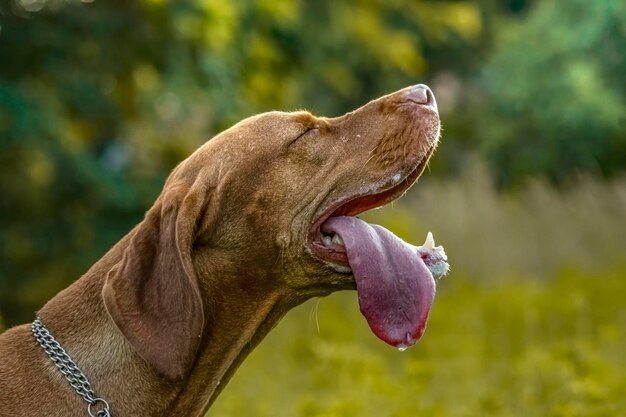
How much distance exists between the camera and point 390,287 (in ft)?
15.3

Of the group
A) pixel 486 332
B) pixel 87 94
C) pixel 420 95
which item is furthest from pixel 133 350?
pixel 87 94

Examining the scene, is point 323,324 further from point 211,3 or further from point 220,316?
point 220,316

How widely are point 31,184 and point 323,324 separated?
3102 mm

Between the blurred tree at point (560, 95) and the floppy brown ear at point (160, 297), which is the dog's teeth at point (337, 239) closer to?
the floppy brown ear at point (160, 297)

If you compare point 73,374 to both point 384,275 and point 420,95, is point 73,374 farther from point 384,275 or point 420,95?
point 420,95

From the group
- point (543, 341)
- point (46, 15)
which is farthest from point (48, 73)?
point (543, 341)

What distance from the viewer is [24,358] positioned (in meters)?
4.35

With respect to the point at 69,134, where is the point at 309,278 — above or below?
above

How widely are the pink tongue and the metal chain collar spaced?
1.04m

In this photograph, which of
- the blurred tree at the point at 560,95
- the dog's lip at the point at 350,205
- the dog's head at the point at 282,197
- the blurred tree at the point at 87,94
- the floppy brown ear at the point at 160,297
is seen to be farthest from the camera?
the blurred tree at the point at 560,95

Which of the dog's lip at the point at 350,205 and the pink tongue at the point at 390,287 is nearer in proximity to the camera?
the pink tongue at the point at 390,287

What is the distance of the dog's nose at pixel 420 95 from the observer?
4941 mm

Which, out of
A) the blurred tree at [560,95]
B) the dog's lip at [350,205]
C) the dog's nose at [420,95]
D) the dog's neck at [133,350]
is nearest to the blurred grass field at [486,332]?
the dog's lip at [350,205]

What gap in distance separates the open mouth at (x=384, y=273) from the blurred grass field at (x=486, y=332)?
31cm
